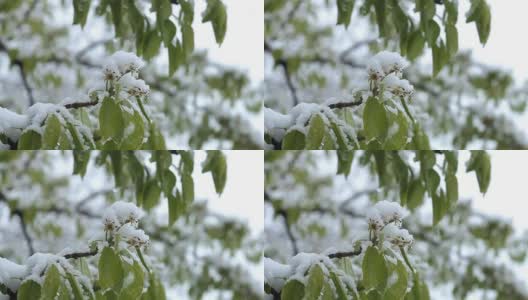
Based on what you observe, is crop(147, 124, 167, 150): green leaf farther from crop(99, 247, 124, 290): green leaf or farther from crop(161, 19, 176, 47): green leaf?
crop(99, 247, 124, 290): green leaf

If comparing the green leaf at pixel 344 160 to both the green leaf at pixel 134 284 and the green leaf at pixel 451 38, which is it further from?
the green leaf at pixel 134 284

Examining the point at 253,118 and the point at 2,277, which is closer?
the point at 2,277

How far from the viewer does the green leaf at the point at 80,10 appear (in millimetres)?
1509

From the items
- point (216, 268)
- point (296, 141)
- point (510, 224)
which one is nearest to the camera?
point (296, 141)

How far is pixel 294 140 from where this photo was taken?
1274 mm

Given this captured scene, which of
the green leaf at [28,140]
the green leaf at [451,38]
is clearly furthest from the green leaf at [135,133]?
the green leaf at [451,38]

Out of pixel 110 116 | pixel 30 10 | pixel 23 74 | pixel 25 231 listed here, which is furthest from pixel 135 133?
pixel 30 10

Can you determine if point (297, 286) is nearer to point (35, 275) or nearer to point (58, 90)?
point (35, 275)

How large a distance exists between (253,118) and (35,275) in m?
1.39

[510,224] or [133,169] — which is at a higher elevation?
[133,169]

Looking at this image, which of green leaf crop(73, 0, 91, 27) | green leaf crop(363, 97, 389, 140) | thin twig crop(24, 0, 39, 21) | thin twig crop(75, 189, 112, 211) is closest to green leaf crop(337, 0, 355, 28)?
green leaf crop(363, 97, 389, 140)

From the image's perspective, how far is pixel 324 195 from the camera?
204 centimetres

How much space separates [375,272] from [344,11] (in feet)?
2.07


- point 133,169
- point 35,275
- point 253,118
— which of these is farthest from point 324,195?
point 35,275
